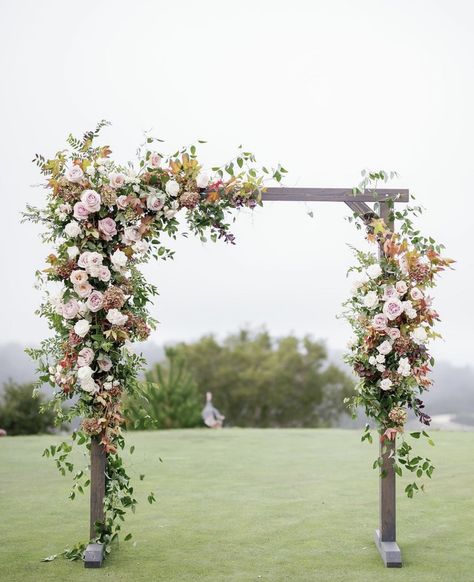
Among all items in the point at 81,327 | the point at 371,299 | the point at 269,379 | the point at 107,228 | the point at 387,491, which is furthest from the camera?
the point at 269,379

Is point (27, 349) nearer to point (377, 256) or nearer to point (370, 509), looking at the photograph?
point (377, 256)

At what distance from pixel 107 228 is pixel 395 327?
195 centimetres

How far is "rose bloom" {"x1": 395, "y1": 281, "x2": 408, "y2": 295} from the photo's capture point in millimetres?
5105

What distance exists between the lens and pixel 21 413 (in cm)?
1462

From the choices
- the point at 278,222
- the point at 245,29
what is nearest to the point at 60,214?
the point at 245,29

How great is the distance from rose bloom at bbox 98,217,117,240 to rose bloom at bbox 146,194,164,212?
10.0 inches

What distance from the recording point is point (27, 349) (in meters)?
5.23

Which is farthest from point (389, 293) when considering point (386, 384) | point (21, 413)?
point (21, 413)

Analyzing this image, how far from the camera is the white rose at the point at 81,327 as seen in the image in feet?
16.3

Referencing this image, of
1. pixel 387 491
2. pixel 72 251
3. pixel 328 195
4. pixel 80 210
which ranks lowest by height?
pixel 387 491

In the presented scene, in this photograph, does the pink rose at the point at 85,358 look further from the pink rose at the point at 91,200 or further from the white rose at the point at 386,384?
the white rose at the point at 386,384

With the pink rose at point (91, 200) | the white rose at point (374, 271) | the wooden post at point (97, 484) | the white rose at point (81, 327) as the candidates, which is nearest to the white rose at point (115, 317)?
the white rose at point (81, 327)

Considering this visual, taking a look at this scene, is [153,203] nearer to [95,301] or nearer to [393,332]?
[95,301]

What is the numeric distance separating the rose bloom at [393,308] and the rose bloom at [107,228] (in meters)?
1.80
